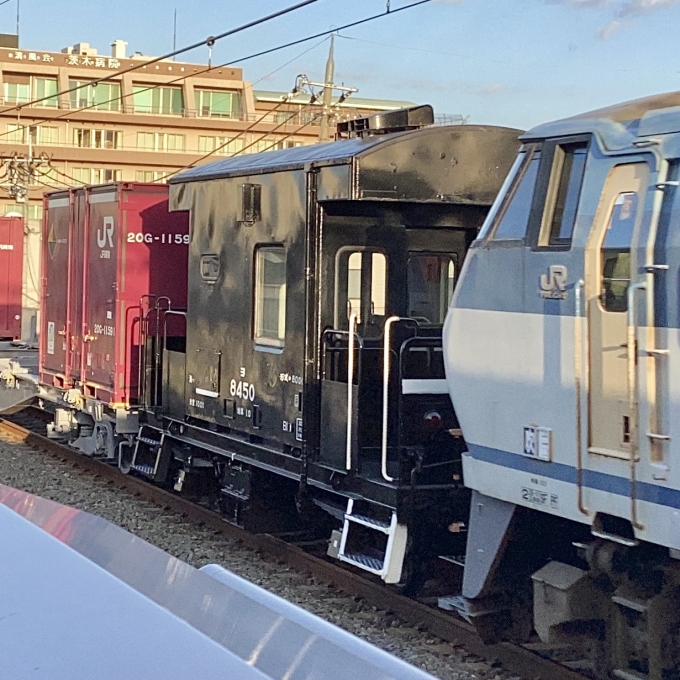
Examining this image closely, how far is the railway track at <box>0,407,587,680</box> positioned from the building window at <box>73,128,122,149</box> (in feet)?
192

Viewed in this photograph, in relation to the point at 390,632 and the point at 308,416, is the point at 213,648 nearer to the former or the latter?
the point at 390,632

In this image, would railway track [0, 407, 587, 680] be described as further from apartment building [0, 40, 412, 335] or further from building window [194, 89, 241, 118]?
building window [194, 89, 241, 118]

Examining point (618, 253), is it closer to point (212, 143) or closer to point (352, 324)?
point (352, 324)

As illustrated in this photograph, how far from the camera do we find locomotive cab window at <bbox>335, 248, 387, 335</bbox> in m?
8.39

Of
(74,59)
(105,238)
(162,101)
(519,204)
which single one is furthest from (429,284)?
(162,101)

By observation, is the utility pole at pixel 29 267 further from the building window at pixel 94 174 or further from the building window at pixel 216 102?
the building window at pixel 216 102

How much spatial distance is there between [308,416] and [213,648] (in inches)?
234

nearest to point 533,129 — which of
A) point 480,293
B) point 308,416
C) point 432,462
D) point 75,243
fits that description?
point 480,293

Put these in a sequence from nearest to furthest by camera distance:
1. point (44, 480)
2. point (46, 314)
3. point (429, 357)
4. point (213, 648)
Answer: point (213, 648), point (429, 357), point (44, 480), point (46, 314)

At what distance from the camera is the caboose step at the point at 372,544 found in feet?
24.2

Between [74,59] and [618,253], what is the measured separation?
70019mm

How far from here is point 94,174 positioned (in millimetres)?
69875

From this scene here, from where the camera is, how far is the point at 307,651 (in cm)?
249

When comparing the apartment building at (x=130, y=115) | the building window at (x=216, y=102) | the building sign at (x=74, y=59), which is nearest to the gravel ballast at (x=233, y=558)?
the apartment building at (x=130, y=115)
